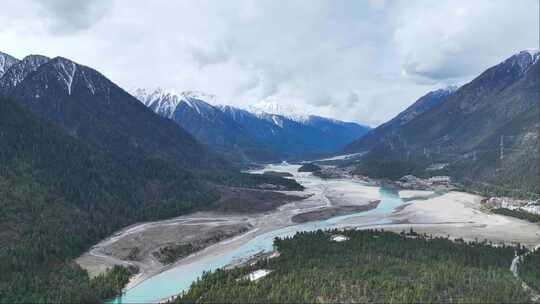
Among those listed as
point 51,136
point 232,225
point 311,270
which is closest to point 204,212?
point 232,225

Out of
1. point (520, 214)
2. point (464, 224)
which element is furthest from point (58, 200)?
point (520, 214)

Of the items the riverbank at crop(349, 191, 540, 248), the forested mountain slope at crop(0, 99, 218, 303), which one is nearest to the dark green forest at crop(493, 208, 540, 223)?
the riverbank at crop(349, 191, 540, 248)

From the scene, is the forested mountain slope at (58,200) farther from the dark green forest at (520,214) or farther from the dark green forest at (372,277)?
the dark green forest at (520,214)

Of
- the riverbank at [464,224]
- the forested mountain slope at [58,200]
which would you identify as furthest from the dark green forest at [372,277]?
the forested mountain slope at [58,200]

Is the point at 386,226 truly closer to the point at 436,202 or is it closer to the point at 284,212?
the point at 284,212

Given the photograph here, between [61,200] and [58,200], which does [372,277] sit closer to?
[58,200]

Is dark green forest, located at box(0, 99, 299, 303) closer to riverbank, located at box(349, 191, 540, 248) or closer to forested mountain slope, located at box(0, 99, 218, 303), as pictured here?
forested mountain slope, located at box(0, 99, 218, 303)
